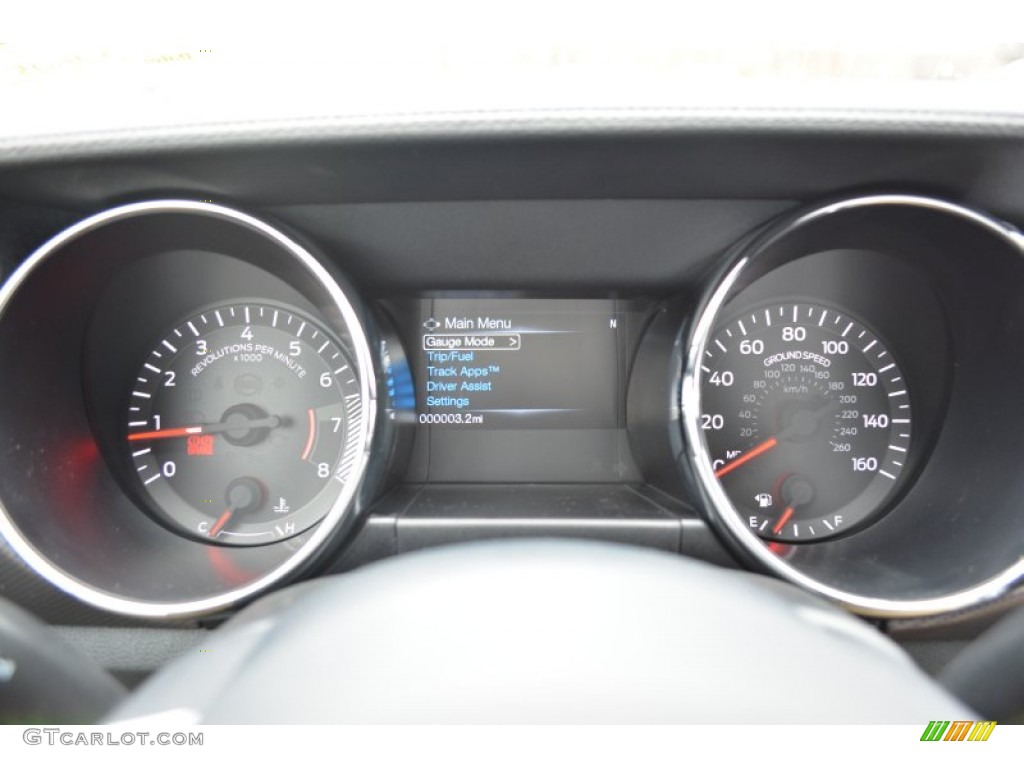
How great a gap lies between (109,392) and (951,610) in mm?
2062

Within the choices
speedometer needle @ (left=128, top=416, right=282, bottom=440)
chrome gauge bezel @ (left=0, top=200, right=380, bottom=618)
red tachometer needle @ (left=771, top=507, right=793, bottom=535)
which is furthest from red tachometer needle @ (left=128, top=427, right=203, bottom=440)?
red tachometer needle @ (left=771, top=507, right=793, bottom=535)

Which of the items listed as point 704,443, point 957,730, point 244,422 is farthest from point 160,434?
point 957,730

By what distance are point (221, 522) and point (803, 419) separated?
155 cm

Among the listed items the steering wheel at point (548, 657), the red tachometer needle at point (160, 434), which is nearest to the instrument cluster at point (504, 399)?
the red tachometer needle at point (160, 434)

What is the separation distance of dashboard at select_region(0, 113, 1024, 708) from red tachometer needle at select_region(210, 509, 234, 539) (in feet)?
0.04

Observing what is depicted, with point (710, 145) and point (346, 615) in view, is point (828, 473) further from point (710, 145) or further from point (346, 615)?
point (346, 615)

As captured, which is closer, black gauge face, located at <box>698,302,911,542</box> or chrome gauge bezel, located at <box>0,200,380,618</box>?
chrome gauge bezel, located at <box>0,200,380,618</box>

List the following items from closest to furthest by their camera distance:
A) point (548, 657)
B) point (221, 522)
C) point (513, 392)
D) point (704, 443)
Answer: point (548, 657), point (704, 443), point (221, 522), point (513, 392)

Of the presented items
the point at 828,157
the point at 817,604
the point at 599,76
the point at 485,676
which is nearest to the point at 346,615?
the point at 485,676

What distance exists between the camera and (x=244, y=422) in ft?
6.54

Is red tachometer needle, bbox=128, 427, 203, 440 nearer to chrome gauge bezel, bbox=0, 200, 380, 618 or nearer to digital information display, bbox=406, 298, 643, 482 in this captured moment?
chrome gauge bezel, bbox=0, 200, 380, 618

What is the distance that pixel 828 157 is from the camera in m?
1.49

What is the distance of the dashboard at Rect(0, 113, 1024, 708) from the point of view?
153cm

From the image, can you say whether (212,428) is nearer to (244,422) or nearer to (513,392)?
(244,422)
